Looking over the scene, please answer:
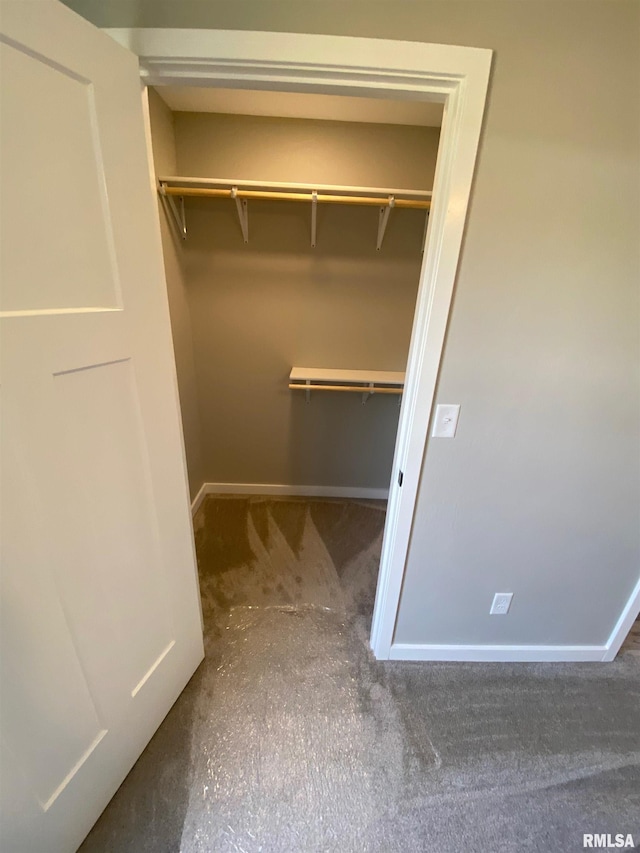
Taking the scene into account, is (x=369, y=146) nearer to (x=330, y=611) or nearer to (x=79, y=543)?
(x=79, y=543)

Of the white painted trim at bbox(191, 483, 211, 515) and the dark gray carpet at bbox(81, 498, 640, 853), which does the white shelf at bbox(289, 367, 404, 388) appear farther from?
the dark gray carpet at bbox(81, 498, 640, 853)

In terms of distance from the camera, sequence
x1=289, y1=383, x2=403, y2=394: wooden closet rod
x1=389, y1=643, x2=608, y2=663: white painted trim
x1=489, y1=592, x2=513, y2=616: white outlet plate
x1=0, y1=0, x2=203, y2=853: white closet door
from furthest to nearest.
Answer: x1=289, y1=383, x2=403, y2=394: wooden closet rod < x1=389, y1=643, x2=608, y2=663: white painted trim < x1=489, y1=592, x2=513, y2=616: white outlet plate < x1=0, y1=0, x2=203, y2=853: white closet door

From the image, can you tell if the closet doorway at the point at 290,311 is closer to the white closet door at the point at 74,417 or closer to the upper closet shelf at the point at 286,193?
the upper closet shelf at the point at 286,193

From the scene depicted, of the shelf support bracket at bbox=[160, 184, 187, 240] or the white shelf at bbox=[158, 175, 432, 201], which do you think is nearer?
the white shelf at bbox=[158, 175, 432, 201]

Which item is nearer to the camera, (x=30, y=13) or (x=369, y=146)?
(x=30, y=13)

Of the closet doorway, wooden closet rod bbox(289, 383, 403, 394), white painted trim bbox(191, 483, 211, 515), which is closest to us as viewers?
the closet doorway

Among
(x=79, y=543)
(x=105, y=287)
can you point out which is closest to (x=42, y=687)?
(x=79, y=543)

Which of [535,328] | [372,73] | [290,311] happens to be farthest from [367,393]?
[372,73]

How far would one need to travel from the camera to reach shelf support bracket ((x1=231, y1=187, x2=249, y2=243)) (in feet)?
5.91

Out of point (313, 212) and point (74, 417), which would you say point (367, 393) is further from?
point (74, 417)

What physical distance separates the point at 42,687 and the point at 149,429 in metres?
0.66

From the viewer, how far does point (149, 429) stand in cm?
108

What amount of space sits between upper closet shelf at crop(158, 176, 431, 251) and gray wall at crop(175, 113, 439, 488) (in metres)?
0.13

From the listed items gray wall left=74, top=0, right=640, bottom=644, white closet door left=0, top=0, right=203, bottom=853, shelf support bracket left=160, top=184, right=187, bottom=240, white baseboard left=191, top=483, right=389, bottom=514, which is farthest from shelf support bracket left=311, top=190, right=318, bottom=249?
white baseboard left=191, top=483, right=389, bottom=514
